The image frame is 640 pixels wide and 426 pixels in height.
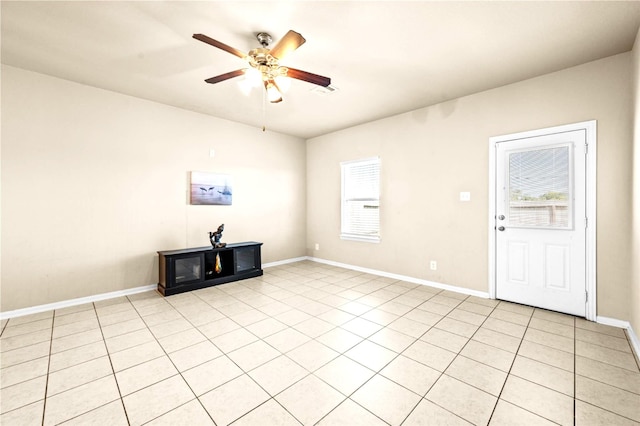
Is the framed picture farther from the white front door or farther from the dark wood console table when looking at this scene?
the white front door

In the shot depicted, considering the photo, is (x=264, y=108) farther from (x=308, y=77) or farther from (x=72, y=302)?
(x=72, y=302)

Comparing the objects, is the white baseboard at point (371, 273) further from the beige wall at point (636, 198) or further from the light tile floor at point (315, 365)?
the beige wall at point (636, 198)

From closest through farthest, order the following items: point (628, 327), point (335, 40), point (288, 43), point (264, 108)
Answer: point (288, 43), point (335, 40), point (628, 327), point (264, 108)

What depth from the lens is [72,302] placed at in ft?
11.3

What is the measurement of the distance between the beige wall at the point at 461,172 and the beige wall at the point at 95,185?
229 centimetres

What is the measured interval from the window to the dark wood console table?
1.87 meters

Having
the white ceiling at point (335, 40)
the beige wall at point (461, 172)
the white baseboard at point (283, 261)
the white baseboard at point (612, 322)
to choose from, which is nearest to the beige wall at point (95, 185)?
the white ceiling at point (335, 40)

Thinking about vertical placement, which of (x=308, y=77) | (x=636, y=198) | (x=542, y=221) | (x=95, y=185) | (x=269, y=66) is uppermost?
(x=269, y=66)

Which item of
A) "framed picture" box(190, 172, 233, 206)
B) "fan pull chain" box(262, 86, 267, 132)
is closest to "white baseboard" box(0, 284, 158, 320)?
"framed picture" box(190, 172, 233, 206)

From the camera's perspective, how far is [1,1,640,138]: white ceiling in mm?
2172

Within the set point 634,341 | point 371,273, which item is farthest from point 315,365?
point 371,273

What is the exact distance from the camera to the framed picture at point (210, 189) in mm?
4539

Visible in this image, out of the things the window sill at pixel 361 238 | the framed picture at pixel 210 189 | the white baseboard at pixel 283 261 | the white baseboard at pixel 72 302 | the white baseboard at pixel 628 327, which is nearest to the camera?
the white baseboard at pixel 628 327

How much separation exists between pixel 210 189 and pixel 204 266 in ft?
4.40
